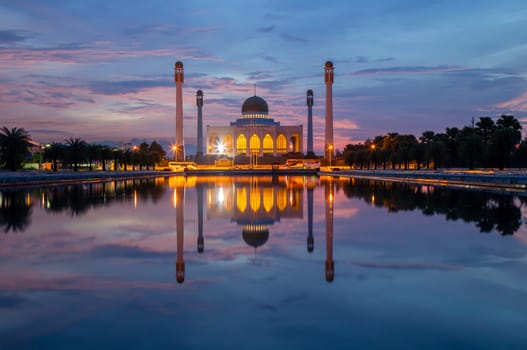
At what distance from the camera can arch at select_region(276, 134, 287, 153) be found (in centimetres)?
7006

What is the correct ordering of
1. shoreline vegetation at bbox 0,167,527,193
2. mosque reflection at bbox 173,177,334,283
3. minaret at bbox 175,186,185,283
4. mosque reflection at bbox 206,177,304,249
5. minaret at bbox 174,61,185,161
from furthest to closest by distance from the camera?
minaret at bbox 174,61,185,161 < shoreline vegetation at bbox 0,167,527,193 < mosque reflection at bbox 206,177,304,249 < mosque reflection at bbox 173,177,334,283 < minaret at bbox 175,186,185,283

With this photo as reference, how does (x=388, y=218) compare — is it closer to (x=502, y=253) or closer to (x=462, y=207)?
(x=462, y=207)

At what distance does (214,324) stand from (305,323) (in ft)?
2.24

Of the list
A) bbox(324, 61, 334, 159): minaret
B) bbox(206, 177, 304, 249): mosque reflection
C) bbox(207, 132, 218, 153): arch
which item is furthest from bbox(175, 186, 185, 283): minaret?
bbox(207, 132, 218, 153): arch

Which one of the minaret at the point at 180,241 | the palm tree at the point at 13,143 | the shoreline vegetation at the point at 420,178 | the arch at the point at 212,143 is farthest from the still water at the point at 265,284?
the arch at the point at 212,143

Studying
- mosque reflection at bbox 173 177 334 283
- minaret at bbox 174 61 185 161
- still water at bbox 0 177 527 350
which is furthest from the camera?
minaret at bbox 174 61 185 161

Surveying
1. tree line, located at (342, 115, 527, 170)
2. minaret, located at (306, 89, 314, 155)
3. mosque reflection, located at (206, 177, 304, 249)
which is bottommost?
mosque reflection, located at (206, 177, 304, 249)

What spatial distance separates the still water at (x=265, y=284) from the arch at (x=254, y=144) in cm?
5936

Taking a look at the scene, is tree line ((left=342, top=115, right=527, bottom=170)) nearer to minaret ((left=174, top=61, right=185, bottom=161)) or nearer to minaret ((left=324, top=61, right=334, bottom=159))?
minaret ((left=324, top=61, right=334, bottom=159))

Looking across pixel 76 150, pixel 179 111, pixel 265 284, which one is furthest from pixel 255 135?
pixel 265 284

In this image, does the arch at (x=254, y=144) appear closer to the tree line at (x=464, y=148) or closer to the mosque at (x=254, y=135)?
the mosque at (x=254, y=135)

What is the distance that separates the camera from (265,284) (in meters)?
5.18

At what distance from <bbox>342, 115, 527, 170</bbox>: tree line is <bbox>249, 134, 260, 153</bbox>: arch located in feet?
63.6

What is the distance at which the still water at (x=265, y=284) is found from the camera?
12.5ft
